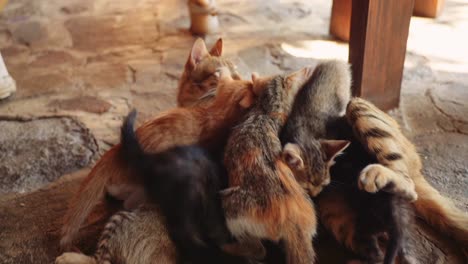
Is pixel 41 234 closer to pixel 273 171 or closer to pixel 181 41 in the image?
pixel 273 171

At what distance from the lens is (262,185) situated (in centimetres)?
166

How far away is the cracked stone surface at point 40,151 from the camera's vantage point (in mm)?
2352

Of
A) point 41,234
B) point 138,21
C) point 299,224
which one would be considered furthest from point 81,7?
point 299,224

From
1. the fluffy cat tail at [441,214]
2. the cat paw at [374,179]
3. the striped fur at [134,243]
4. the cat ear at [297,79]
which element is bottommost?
the fluffy cat tail at [441,214]

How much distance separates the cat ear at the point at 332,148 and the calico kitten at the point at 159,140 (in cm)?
39

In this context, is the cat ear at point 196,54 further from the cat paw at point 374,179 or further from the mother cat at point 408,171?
the cat paw at point 374,179

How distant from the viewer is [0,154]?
2525mm

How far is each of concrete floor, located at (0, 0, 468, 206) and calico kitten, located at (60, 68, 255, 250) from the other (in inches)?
25.0

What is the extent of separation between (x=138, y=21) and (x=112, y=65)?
855mm

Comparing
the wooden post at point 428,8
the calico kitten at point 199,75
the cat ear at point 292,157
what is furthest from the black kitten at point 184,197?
the wooden post at point 428,8

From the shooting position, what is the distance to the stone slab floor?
8.20ft

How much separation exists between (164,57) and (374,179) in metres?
2.27

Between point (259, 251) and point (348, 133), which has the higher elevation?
point (348, 133)

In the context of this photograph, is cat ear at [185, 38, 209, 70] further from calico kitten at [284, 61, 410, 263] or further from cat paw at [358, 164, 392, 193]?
cat paw at [358, 164, 392, 193]
